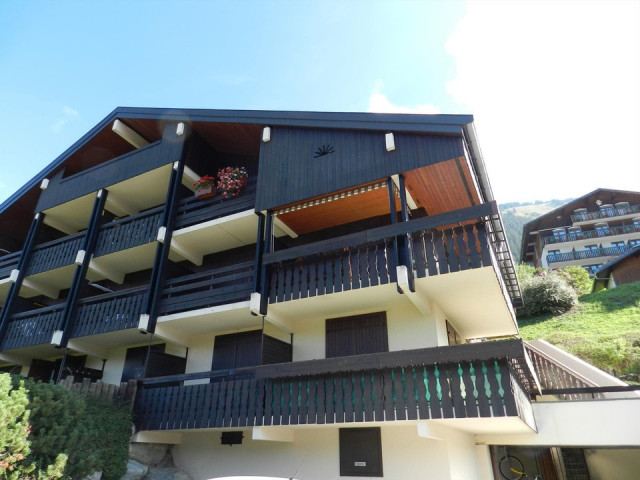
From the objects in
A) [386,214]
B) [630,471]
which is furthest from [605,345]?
[386,214]

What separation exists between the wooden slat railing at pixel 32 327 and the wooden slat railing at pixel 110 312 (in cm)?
101

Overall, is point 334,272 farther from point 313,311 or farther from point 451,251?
point 451,251

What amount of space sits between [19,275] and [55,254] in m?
1.89

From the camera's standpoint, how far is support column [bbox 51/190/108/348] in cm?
1457

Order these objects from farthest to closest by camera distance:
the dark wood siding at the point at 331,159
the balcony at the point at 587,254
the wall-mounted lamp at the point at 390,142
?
the balcony at the point at 587,254 < the wall-mounted lamp at the point at 390,142 < the dark wood siding at the point at 331,159

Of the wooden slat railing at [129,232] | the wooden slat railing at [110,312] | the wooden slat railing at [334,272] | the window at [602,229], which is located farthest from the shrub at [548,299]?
the window at [602,229]

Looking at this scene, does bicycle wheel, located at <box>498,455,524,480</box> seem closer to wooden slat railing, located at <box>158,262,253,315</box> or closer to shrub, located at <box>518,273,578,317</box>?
wooden slat railing, located at <box>158,262,253,315</box>

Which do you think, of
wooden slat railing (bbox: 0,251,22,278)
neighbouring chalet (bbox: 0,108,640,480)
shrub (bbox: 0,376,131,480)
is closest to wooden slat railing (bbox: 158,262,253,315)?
neighbouring chalet (bbox: 0,108,640,480)

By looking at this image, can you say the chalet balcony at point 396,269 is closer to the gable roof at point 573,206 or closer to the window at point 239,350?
the window at point 239,350

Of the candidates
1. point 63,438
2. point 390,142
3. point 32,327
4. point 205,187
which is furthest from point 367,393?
point 32,327

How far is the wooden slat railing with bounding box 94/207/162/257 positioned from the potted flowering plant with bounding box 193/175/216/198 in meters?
1.54

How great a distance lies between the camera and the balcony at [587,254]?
51.4m

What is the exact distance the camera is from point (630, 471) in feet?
50.3

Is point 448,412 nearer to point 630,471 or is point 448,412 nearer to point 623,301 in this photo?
point 630,471
